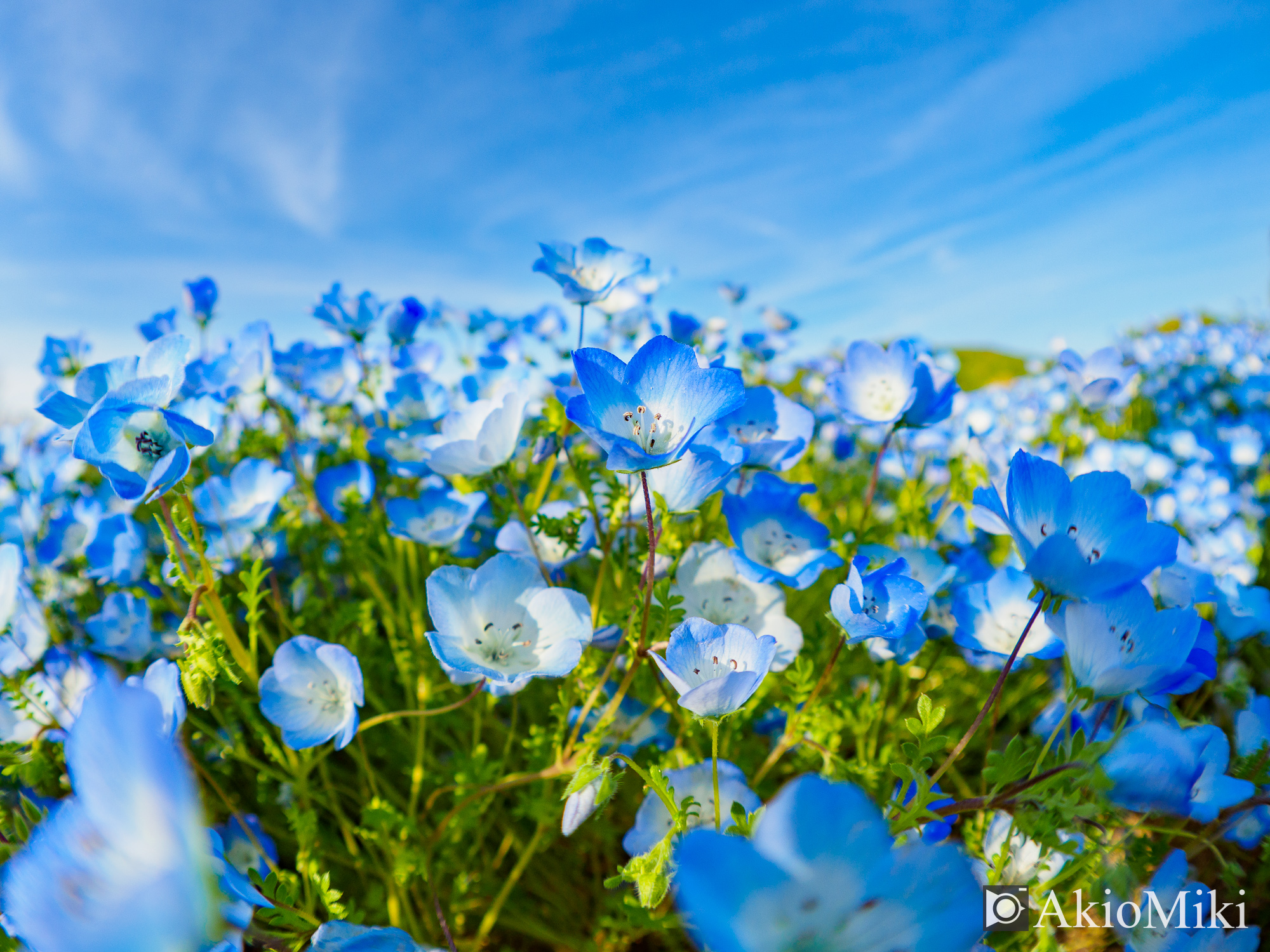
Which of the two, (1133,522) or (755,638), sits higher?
(1133,522)

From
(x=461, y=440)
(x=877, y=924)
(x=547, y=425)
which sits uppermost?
(x=547, y=425)

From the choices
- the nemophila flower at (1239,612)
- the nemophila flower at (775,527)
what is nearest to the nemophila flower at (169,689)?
the nemophila flower at (775,527)

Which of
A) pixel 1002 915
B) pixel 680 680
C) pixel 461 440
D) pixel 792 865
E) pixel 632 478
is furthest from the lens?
pixel 632 478

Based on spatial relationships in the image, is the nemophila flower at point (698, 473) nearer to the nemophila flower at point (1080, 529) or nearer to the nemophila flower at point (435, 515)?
the nemophila flower at point (1080, 529)

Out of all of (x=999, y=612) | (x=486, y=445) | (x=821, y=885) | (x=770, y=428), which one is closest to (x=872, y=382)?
(x=770, y=428)

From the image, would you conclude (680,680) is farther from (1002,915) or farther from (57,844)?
(1002,915)

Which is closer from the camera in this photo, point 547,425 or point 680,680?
point 680,680

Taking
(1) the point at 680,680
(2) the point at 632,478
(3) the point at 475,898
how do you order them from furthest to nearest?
1. (3) the point at 475,898
2. (2) the point at 632,478
3. (1) the point at 680,680

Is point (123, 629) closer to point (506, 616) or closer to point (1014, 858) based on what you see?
point (506, 616)

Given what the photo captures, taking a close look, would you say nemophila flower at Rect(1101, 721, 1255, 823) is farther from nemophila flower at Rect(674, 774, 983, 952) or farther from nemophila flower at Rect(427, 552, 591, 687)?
nemophila flower at Rect(427, 552, 591, 687)

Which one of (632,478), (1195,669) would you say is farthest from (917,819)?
Answer: (632,478)
